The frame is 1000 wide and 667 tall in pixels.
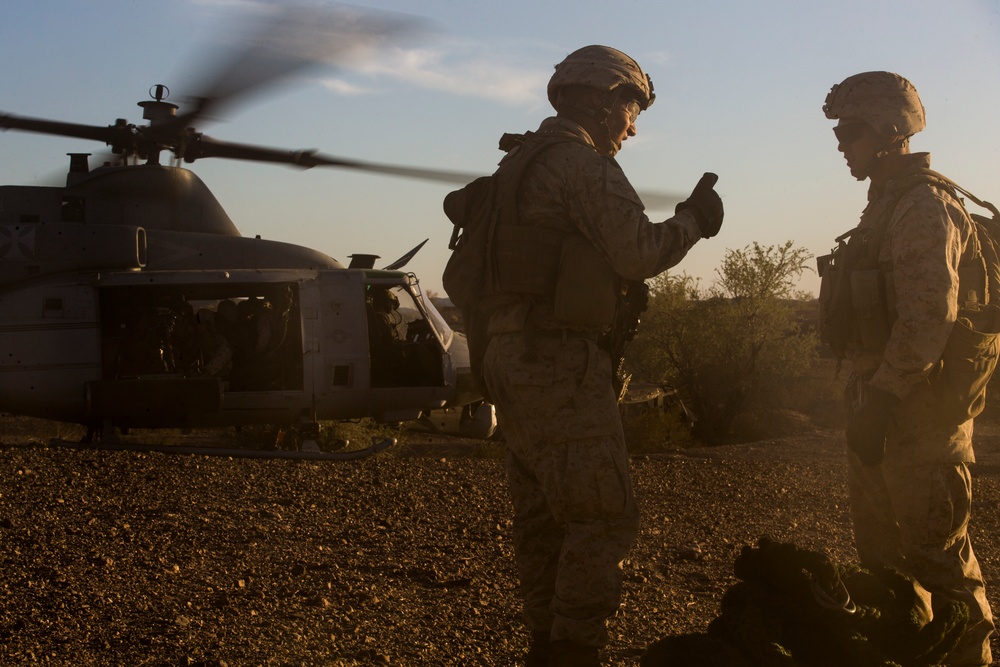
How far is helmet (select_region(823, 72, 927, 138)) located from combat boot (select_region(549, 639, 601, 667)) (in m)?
2.14

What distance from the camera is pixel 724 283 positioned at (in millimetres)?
22938

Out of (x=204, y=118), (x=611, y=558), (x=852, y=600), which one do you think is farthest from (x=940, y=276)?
(x=204, y=118)

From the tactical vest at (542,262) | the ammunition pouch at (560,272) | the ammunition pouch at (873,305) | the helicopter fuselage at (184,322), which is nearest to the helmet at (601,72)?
the tactical vest at (542,262)

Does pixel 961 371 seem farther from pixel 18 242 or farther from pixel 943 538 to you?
pixel 18 242

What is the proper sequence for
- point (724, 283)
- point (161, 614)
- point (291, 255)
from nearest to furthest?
point (161, 614)
point (291, 255)
point (724, 283)

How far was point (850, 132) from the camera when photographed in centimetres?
387

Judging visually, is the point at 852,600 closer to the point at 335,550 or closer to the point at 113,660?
the point at 113,660

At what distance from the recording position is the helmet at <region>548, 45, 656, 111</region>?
11.6 feet

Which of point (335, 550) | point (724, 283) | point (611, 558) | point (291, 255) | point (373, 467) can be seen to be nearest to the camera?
point (611, 558)

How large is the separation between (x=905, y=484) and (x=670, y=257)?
114cm

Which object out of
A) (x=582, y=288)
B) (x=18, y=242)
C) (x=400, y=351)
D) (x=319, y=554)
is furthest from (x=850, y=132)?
(x=18, y=242)

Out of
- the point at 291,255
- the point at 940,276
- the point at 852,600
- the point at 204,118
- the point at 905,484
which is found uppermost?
the point at 204,118

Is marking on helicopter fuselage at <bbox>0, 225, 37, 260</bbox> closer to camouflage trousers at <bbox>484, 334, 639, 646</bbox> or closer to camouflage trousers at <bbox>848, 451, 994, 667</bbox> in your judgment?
camouflage trousers at <bbox>484, 334, 639, 646</bbox>

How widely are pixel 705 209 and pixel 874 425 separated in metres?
0.91
